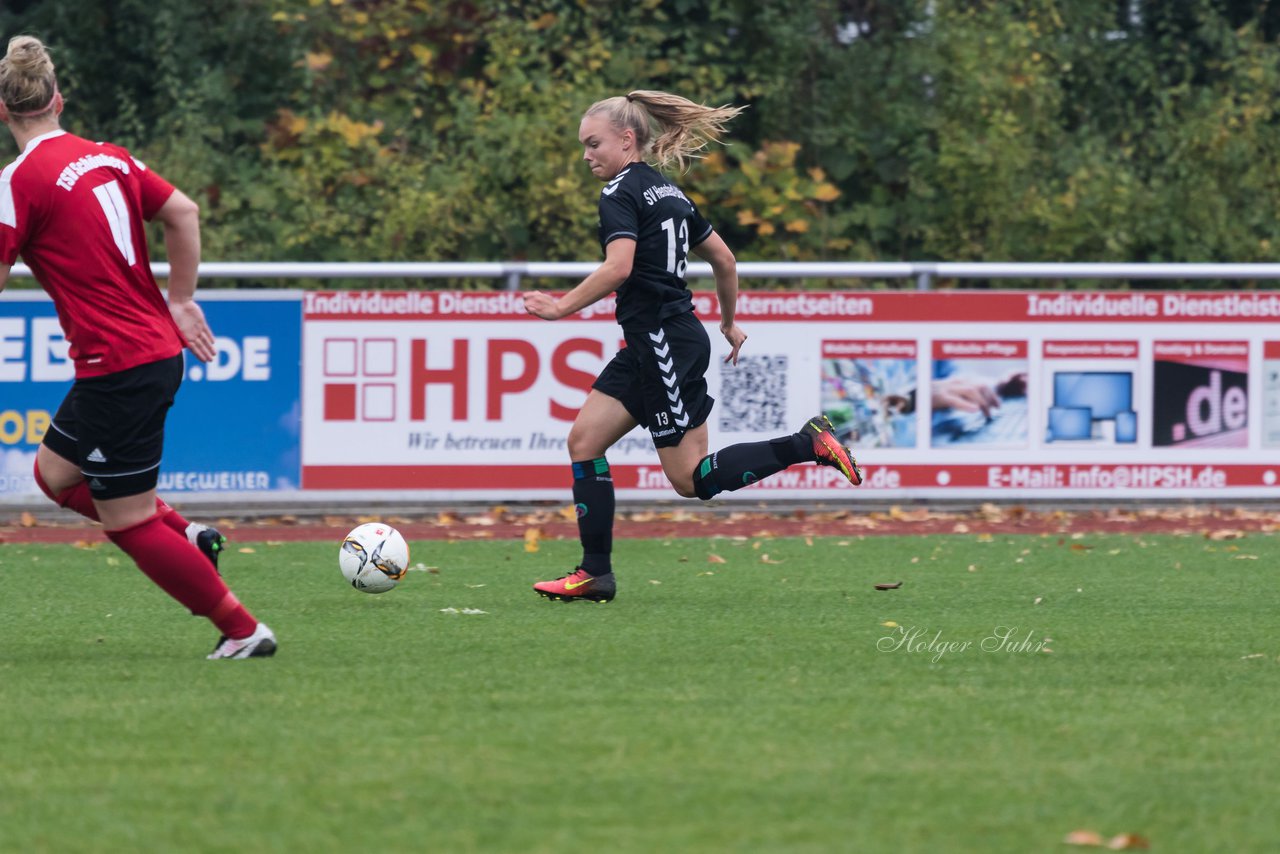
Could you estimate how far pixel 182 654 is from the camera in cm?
579

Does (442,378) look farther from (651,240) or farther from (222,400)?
(651,240)

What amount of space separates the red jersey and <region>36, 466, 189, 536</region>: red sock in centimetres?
59

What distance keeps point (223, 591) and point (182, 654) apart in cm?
44

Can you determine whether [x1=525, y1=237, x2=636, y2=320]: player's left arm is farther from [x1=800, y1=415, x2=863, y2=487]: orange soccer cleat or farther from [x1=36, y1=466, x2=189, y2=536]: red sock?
[x1=36, y1=466, x2=189, y2=536]: red sock

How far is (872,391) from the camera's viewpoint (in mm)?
11188

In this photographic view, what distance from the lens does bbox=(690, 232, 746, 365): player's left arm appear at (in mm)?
7285

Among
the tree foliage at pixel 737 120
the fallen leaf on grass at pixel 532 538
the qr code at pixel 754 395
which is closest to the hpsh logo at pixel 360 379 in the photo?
the fallen leaf on grass at pixel 532 538

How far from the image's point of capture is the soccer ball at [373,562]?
7000mm

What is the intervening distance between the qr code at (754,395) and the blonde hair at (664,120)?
4022 millimetres

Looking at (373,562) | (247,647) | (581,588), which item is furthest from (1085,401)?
(247,647)

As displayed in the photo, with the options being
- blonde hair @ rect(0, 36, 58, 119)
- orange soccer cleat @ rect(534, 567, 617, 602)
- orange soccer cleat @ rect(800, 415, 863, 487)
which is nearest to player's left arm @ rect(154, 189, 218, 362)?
blonde hair @ rect(0, 36, 58, 119)

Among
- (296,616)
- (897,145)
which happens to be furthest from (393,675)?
(897,145)

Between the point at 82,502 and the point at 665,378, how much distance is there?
2.19m

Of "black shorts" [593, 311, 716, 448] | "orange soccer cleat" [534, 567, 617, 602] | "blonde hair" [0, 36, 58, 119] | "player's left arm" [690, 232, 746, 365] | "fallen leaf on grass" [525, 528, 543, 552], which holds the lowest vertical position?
"fallen leaf on grass" [525, 528, 543, 552]
